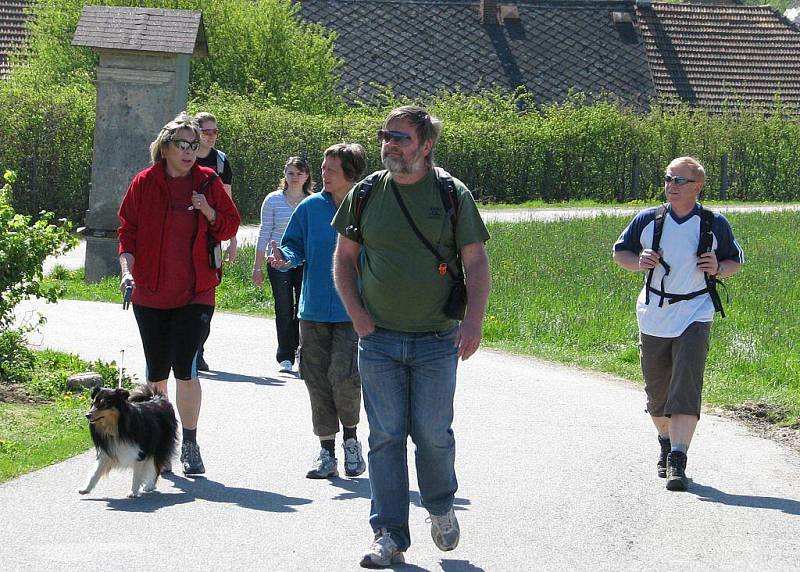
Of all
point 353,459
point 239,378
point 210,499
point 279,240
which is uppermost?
point 279,240

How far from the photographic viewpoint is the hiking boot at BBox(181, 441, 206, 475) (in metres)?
8.20

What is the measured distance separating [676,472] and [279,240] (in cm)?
488

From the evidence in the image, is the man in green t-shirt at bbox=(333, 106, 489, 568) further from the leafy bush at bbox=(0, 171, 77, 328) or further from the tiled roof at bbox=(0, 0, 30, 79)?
the tiled roof at bbox=(0, 0, 30, 79)

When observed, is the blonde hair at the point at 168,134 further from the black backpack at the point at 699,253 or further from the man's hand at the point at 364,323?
the black backpack at the point at 699,253

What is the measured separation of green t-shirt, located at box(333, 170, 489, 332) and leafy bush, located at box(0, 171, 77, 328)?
4986 millimetres

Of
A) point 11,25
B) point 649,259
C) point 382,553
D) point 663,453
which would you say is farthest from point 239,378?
point 11,25

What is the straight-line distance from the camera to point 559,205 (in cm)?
3312

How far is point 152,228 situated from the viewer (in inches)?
314

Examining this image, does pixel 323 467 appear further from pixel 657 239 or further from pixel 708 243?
pixel 708 243

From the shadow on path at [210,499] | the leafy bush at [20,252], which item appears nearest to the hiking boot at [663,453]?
the shadow on path at [210,499]

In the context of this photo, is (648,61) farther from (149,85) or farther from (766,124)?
(149,85)

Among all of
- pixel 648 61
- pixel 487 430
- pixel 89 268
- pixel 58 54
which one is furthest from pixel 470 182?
pixel 487 430

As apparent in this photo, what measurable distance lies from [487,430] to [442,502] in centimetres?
349

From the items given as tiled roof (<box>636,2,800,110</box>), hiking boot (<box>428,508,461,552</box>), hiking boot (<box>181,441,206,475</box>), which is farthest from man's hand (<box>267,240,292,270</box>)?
tiled roof (<box>636,2,800,110</box>)
